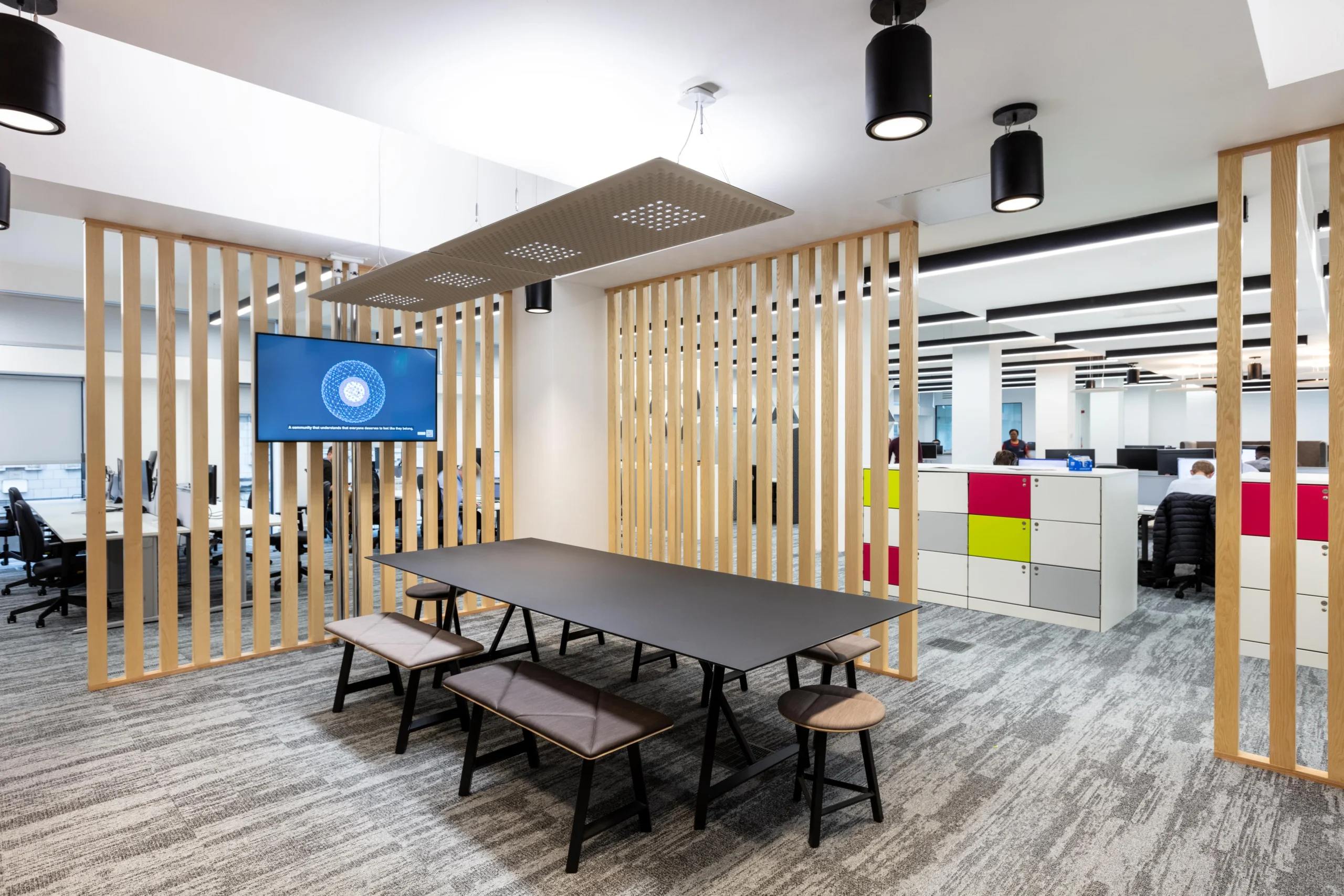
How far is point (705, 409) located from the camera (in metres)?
5.63

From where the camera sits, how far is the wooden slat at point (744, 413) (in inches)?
204

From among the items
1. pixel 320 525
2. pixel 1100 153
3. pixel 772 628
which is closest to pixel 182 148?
pixel 320 525

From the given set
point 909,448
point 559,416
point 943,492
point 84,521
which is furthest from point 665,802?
point 84,521

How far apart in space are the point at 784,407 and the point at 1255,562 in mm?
3443

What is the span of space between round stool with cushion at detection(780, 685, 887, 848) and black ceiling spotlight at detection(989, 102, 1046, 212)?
2.01 metres

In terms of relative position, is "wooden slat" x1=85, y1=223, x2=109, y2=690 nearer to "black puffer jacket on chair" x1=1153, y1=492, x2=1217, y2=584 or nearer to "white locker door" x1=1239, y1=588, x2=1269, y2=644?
"white locker door" x1=1239, y1=588, x2=1269, y2=644

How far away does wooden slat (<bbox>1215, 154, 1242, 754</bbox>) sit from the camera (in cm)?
318

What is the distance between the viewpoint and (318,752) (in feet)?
11.0

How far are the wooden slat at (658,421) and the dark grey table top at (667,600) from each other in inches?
60.0

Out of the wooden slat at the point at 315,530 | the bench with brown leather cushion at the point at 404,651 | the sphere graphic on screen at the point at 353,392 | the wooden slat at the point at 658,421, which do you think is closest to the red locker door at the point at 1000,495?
the wooden slat at the point at 658,421

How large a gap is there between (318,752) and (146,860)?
34.1 inches

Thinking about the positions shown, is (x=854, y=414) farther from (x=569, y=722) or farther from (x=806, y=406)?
(x=569, y=722)

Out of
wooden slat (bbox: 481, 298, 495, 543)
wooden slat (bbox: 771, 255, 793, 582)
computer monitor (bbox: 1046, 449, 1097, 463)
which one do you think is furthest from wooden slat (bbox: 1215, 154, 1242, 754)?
computer monitor (bbox: 1046, 449, 1097, 463)

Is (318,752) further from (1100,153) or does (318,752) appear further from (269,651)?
(1100,153)
